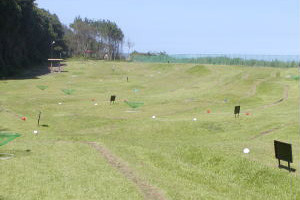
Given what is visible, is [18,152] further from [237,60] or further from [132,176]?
[237,60]

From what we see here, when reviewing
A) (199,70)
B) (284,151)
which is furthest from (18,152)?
(199,70)

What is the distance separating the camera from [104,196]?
541 inches

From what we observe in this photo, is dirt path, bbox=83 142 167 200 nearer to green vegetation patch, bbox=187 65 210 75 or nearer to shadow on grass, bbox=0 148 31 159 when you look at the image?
shadow on grass, bbox=0 148 31 159

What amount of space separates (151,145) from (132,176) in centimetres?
953

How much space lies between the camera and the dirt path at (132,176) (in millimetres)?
14123

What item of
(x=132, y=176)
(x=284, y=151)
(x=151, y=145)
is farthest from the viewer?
(x=151, y=145)

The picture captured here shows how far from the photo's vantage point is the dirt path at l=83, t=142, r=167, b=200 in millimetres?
14123

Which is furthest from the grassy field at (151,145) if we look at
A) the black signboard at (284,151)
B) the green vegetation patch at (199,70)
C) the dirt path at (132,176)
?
the green vegetation patch at (199,70)

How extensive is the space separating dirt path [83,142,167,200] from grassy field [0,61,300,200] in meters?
0.04

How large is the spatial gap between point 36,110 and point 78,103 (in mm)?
8420

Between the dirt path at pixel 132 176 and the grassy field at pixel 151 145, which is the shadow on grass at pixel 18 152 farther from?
the dirt path at pixel 132 176

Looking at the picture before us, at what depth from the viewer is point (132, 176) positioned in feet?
54.4

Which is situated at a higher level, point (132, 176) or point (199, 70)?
point (199, 70)

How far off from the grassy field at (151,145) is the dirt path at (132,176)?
4cm
